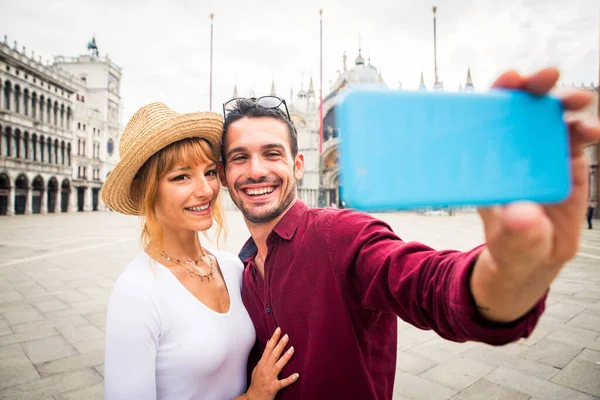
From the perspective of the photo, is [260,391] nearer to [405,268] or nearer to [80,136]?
[405,268]

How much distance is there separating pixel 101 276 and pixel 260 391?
19.2 feet

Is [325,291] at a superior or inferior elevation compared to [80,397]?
superior

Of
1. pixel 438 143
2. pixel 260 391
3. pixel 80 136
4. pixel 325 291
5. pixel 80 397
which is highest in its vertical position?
pixel 80 136

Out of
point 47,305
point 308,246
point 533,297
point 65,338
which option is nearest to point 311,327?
point 308,246

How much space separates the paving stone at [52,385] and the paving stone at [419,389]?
2.36 m

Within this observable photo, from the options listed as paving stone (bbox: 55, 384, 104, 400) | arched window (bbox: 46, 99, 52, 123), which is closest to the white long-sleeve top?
paving stone (bbox: 55, 384, 104, 400)

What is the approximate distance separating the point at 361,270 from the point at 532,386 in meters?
2.31

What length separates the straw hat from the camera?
148 centimetres

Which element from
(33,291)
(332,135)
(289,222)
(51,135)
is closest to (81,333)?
(33,291)

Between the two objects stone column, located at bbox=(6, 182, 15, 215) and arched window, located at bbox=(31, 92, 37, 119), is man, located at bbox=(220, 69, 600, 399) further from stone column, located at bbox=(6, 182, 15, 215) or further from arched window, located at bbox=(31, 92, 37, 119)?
arched window, located at bbox=(31, 92, 37, 119)

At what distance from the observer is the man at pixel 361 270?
1.77 feet

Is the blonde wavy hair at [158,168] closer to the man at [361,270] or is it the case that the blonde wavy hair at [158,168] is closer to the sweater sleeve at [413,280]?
the man at [361,270]

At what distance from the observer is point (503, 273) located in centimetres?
58

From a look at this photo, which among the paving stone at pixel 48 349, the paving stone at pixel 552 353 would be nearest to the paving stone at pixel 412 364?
the paving stone at pixel 552 353
